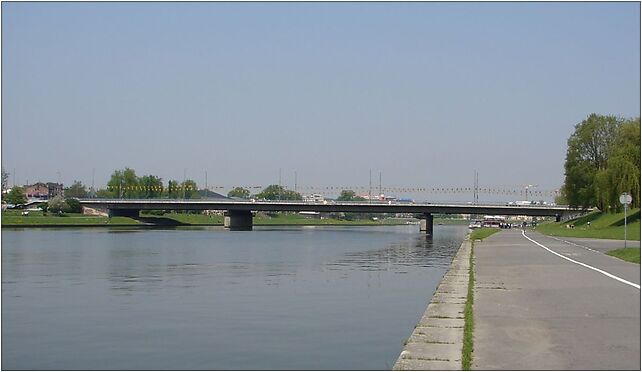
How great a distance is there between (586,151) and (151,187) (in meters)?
112

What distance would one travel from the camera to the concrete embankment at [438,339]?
11094 mm

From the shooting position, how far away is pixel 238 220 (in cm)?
12875

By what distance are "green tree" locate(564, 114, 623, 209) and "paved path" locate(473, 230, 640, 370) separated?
6940 cm

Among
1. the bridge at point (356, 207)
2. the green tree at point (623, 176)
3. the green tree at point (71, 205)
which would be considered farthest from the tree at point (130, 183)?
the green tree at point (623, 176)

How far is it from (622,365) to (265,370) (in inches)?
209

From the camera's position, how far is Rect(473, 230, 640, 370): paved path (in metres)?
11.1

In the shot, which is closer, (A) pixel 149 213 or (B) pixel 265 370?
(B) pixel 265 370

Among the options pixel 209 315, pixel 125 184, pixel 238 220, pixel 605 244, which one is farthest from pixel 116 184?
pixel 209 315

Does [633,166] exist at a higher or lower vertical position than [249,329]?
higher

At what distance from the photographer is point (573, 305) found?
17031mm

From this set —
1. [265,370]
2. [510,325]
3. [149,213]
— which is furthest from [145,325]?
[149,213]

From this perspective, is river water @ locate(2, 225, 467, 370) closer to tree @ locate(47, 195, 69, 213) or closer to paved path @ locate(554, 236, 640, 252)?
paved path @ locate(554, 236, 640, 252)

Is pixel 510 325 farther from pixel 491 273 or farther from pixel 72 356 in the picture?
pixel 491 273

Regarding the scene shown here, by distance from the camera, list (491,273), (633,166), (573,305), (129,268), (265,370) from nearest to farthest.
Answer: (265,370)
(573,305)
(491,273)
(129,268)
(633,166)
